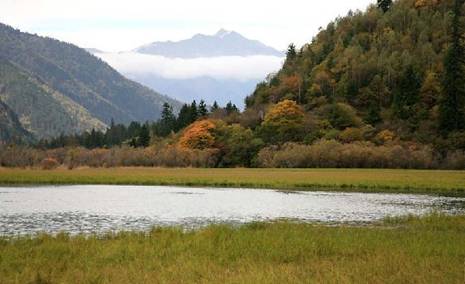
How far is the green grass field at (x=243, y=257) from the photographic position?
68.2 ft

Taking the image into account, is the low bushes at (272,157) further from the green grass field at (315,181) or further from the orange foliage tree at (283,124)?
the green grass field at (315,181)

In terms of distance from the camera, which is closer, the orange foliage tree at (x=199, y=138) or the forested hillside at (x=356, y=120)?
the forested hillside at (x=356, y=120)

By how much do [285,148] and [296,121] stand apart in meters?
15.0

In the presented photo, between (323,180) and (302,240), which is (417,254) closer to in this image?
(302,240)

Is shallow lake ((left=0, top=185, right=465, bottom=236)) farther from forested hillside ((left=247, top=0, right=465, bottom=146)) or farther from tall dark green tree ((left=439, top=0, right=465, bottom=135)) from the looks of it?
forested hillside ((left=247, top=0, right=465, bottom=146))

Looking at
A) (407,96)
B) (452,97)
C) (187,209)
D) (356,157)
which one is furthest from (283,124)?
(187,209)

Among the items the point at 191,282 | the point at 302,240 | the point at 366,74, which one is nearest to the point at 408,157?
the point at 366,74

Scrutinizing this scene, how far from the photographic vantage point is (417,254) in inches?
1008

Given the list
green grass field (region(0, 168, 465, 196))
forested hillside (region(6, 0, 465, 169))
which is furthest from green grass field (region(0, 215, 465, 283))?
forested hillside (region(6, 0, 465, 169))

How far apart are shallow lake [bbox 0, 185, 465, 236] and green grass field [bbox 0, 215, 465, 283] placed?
1082 cm

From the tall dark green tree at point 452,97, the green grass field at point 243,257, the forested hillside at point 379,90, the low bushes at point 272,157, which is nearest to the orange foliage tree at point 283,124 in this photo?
the forested hillside at point 379,90

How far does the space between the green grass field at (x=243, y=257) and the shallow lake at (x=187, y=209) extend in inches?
426

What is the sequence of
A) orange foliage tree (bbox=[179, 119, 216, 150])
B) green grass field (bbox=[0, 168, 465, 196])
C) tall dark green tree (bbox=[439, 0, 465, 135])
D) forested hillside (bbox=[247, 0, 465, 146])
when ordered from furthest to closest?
orange foliage tree (bbox=[179, 119, 216, 150]) < forested hillside (bbox=[247, 0, 465, 146]) < tall dark green tree (bbox=[439, 0, 465, 135]) < green grass field (bbox=[0, 168, 465, 196])

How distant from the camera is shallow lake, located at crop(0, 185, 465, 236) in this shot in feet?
145
